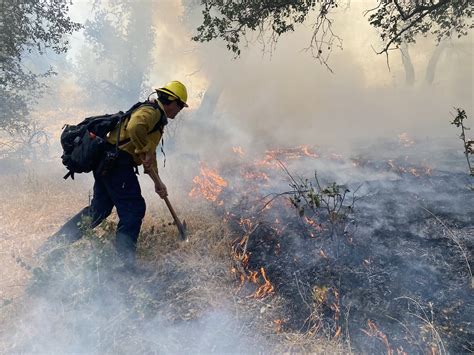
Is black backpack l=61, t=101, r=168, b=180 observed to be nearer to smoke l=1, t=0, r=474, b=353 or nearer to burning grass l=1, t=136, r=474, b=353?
burning grass l=1, t=136, r=474, b=353

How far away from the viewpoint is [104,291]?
3.56 m

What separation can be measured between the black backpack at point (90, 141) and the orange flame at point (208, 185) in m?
2.68

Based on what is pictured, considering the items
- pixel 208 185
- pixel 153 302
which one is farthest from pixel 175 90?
pixel 208 185

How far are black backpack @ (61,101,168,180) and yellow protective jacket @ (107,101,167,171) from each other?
5 centimetres

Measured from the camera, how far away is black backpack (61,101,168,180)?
12.3ft

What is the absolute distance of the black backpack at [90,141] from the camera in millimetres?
3764

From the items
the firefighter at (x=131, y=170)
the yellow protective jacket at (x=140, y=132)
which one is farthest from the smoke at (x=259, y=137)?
the yellow protective jacket at (x=140, y=132)

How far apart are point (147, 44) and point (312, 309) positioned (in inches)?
983

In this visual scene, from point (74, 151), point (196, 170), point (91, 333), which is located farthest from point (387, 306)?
point (196, 170)

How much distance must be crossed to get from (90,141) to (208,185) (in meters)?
3.31

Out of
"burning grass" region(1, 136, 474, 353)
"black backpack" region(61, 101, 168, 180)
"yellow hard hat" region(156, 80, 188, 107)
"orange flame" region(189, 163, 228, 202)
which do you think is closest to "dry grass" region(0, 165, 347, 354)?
"burning grass" region(1, 136, 474, 353)

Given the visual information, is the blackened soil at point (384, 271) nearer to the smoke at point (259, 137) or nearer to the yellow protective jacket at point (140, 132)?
the smoke at point (259, 137)

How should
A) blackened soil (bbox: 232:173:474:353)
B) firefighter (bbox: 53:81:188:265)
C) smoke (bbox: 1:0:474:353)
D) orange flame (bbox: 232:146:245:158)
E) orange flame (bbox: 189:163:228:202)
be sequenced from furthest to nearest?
1. orange flame (bbox: 232:146:245:158)
2. orange flame (bbox: 189:163:228:202)
3. firefighter (bbox: 53:81:188:265)
4. smoke (bbox: 1:0:474:353)
5. blackened soil (bbox: 232:173:474:353)

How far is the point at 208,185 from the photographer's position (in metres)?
6.86
